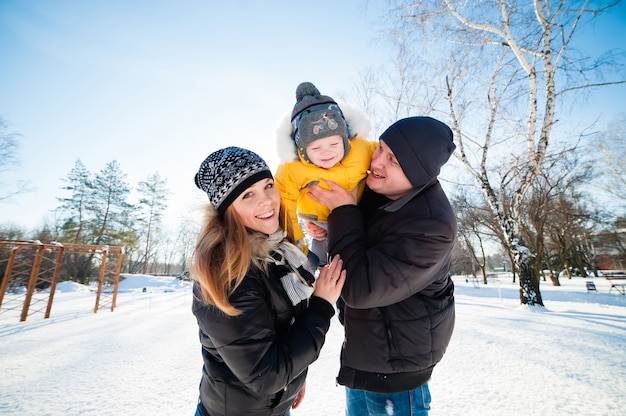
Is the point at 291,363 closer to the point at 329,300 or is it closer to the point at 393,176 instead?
the point at 329,300

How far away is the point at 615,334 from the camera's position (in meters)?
5.63

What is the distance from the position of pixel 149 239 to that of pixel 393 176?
39001 mm

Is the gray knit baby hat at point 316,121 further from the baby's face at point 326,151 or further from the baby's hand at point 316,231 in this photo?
the baby's hand at point 316,231

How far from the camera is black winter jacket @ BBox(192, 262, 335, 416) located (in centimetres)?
112

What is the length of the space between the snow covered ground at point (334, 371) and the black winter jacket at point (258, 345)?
229 centimetres

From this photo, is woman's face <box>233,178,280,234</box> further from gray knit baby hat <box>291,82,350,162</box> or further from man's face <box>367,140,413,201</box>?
man's face <box>367,140,413,201</box>

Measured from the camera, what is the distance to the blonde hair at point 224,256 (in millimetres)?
1179

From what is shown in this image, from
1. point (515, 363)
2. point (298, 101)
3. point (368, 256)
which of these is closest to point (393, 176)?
point (368, 256)

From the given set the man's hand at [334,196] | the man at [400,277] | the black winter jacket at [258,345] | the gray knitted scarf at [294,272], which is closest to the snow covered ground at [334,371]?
the man at [400,277]

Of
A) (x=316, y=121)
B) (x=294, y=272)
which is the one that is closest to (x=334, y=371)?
(x=294, y=272)

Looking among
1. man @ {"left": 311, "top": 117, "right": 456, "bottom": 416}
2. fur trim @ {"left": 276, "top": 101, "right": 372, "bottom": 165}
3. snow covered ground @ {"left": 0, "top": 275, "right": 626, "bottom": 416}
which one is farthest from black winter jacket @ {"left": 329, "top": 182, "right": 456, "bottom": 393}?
snow covered ground @ {"left": 0, "top": 275, "right": 626, "bottom": 416}

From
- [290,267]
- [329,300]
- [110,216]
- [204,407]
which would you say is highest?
[110,216]

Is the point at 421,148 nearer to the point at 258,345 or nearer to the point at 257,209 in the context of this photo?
the point at 257,209

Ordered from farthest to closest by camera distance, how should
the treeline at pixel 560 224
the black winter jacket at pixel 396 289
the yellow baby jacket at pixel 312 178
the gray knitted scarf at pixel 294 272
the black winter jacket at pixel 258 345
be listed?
the treeline at pixel 560 224 → the yellow baby jacket at pixel 312 178 → the gray knitted scarf at pixel 294 272 → the black winter jacket at pixel 396 289 → the black winter jacket at pixel 258 345
